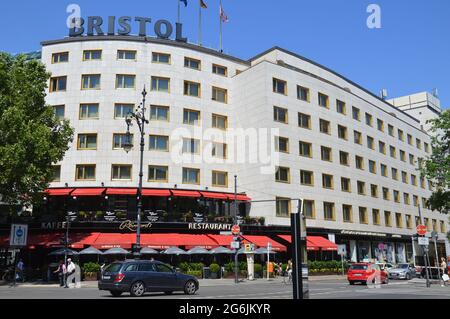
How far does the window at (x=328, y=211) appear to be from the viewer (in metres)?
51.7

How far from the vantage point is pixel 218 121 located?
49.7m

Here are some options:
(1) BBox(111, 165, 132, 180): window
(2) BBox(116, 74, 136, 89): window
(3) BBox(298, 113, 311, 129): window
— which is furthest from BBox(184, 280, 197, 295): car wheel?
(3) BBox(298, 113, 311, 129): window

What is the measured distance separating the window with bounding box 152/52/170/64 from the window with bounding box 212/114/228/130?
738 cm

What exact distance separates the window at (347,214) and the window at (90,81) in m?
30.1

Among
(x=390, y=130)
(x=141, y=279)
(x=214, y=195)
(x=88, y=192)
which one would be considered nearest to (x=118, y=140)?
(x=88, y=192)

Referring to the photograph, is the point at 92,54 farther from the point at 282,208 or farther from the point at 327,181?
the point at 327,181

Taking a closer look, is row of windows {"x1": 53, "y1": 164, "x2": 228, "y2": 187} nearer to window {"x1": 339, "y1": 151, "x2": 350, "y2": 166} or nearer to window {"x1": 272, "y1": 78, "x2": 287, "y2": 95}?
window {"x1": 272, "y1": 78, "x2": 287, "y2": 95}

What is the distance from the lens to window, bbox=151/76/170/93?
154ft

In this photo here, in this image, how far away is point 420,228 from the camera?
30.6 m

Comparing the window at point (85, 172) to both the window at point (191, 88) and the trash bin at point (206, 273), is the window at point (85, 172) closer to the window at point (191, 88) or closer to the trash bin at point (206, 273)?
the window at point (191, 88)

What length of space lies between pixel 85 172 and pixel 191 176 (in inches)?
391

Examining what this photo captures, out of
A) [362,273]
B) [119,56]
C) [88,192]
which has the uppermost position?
[119,56]
